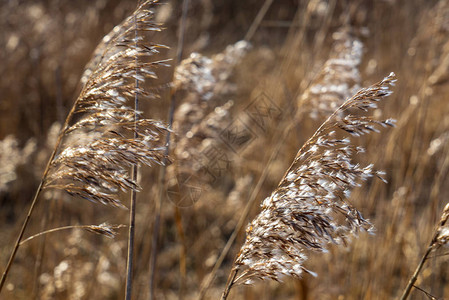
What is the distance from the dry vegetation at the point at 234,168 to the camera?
2.90 ft

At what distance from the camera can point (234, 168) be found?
11.7ft

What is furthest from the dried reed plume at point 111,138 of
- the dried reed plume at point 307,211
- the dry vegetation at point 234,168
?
the dried reed plume at point 307,211

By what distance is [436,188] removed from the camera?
5.67 ft

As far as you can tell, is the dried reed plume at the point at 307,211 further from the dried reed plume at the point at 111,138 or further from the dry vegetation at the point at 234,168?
the dried reed plume at the point at 111,138

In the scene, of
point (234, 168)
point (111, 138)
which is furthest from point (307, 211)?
point (234, 168)

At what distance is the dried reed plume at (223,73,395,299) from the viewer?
33.2 inches

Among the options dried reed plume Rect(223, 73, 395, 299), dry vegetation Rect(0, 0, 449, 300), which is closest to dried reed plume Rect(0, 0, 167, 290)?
dry vegetation Rect(0, 0, 449, 300)

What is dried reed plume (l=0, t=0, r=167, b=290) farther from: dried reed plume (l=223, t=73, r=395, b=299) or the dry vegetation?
dried reed plume (l=223, t=73, r=395, b=299)

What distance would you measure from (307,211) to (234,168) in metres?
2.72

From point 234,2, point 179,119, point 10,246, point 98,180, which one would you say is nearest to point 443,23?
point 179,119

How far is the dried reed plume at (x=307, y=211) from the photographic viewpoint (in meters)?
0.84

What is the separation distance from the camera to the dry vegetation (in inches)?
34.9

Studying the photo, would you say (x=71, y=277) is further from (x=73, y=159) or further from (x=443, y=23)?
(x=443, y=23)

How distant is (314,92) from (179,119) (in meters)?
0.50
